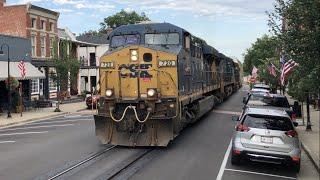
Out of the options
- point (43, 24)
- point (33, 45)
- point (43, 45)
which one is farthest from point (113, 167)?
point (43, 24)

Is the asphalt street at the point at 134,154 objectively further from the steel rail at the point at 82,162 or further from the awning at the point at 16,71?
the awning at the point at 16,71

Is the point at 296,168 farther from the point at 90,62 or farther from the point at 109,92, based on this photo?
the point at 90,62

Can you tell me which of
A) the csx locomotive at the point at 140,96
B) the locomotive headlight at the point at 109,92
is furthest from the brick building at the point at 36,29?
the locomotive headlight at the point at 109,92

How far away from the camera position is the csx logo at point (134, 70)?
17.0 m

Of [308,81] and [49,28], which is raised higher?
[49,28]

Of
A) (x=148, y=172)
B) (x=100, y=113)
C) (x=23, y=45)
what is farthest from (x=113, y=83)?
(x=23, y=45)

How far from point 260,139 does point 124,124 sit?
5162mm

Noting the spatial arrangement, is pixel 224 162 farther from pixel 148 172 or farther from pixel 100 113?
pixel 100 113

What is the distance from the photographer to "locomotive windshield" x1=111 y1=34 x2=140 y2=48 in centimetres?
1897

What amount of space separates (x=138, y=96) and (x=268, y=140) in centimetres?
542

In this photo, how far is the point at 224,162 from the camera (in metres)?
14.4

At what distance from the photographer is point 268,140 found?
13180 millimetres

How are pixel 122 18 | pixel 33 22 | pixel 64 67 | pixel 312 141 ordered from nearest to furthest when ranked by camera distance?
pixel 312 141
pixel 64 67
pixel 33 22
pixel 122 18

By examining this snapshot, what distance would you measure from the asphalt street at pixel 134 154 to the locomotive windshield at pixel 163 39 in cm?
384
